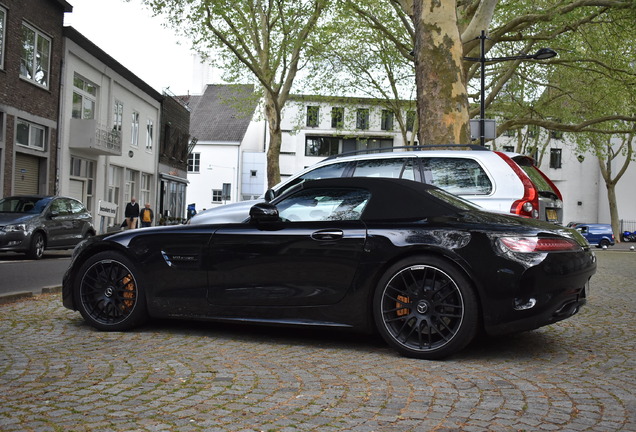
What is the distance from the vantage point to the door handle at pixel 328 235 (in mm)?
5355

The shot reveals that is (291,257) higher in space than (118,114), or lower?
lower

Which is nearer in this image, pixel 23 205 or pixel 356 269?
pixel 356 269

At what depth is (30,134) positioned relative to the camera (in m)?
24.6

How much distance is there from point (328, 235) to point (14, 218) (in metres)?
13.1

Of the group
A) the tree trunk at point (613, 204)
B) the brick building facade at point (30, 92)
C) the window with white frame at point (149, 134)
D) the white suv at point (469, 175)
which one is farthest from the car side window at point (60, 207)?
the tree trunk at point (613, 204)

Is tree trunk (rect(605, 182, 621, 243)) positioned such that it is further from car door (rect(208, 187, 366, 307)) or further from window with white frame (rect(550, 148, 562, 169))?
car door (rect(208, 187, 366, 307))

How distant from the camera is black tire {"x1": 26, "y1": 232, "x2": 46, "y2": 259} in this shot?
16.4 meters

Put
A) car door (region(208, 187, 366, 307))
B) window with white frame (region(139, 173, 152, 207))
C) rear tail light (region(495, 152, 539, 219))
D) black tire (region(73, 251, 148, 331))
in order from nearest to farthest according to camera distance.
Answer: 1. car door (region(208, 187, 366, 307))
2. black tire (region(73, 251, 148, 331))
3. rear tail light (region(495, 152, 539, 219))
4. window with white frame (region(139, 173, 152, 207))

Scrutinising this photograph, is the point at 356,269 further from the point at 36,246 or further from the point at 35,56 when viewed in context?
the point at 35,56

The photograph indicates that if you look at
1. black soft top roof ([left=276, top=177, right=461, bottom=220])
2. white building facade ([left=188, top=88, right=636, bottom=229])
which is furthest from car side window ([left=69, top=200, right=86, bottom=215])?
white building facade ([left=188, top=88, right=636, bottom=229])

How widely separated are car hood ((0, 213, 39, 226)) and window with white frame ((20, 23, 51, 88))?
344 inches

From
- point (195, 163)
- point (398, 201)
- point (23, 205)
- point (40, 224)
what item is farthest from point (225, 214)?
point (195, 163)

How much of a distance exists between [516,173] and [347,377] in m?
3.73

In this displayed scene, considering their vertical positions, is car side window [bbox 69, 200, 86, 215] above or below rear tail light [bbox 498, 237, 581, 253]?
above
